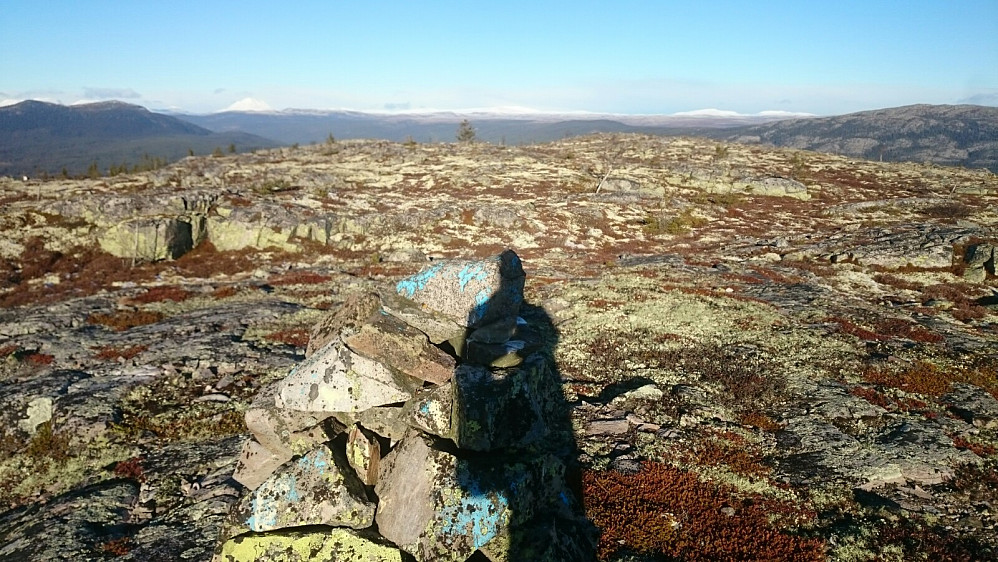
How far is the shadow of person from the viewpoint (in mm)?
8227

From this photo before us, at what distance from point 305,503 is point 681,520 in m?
7.74

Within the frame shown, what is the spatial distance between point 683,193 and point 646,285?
201ft

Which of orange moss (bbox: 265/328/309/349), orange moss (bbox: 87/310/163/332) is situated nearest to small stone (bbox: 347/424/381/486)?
orange moss (bbox: 265/328/309/349)

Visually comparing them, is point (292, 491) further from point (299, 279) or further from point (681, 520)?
point (299, 279)

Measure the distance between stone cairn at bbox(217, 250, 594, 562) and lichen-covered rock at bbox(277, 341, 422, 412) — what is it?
0.02 metres

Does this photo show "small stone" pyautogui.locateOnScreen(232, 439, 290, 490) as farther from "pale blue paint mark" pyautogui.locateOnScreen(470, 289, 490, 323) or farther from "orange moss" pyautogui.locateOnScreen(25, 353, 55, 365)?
"orange moss" pyautogui.locateOnScreen(25, 353, 55, 365)

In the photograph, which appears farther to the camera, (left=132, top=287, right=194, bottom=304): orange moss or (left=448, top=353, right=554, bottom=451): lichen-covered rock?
(left=132, top=287, right=194, bottom=304): orange moss

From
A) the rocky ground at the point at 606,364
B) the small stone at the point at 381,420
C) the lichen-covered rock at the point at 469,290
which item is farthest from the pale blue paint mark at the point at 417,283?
the small stone at the point at 381,420

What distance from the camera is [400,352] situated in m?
10.8

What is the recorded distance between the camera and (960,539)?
31.1ft

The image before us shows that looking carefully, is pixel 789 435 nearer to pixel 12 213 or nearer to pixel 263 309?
pixel 263 309

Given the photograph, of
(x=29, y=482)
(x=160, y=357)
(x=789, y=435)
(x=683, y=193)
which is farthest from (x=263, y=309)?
(x=683, y=193)

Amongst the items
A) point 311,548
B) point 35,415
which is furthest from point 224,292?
point 311,548

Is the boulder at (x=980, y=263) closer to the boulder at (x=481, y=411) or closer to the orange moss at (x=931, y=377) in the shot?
the orange moss at (x=931, y=377)
